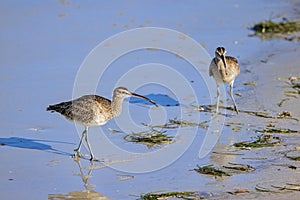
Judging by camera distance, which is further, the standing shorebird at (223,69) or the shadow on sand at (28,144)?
the standing shorebird at (223,69)

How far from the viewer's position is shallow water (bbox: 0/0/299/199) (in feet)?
25.5

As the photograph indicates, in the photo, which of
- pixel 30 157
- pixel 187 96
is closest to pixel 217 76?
pixel 187 96

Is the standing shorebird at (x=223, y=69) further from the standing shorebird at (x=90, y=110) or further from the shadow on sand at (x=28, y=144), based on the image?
the shadow on sand at (x=28, y=144)

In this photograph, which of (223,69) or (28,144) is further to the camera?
(223,69)

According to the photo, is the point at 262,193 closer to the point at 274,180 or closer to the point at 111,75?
the point at 274,180

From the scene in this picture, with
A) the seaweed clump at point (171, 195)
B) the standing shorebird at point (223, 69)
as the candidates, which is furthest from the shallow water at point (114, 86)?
the standing shorebird at point (223, 69)

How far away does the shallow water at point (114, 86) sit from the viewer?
7.78m

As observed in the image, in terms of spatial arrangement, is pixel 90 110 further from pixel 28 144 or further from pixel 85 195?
pixel 85 195

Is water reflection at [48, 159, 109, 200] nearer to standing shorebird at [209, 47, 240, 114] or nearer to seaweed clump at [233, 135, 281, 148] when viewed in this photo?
seaweed clump at [233, 135, 281, 148]

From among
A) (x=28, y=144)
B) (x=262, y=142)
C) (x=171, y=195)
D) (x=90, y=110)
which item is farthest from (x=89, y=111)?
(x=262, y=142)

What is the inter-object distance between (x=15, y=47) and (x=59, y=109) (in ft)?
14.7

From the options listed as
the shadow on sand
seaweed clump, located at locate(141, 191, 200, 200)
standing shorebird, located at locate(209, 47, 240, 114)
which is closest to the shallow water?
the shadow on sand

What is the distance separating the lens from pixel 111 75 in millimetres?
11773

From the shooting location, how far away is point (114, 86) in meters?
11.2
